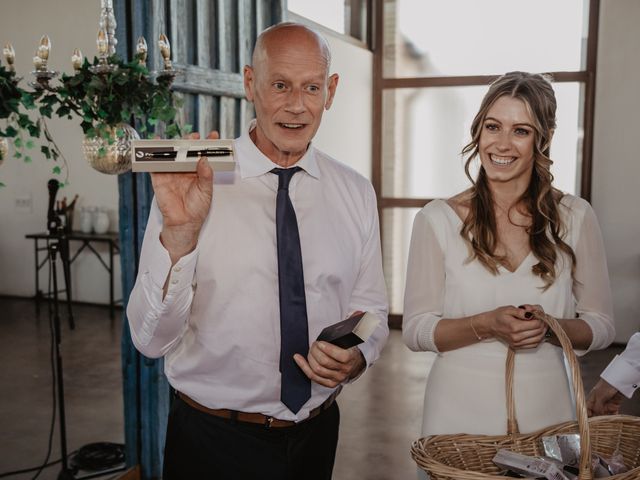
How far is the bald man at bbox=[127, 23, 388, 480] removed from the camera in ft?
5.59

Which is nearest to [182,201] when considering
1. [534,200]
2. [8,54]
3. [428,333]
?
[428,333]

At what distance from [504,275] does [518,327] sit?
0.85ft

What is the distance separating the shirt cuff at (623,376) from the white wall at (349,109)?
3775 millimetres

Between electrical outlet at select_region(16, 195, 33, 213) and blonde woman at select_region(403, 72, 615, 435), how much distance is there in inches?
62.1

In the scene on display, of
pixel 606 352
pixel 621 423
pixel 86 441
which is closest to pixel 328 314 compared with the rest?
pixel 621 423

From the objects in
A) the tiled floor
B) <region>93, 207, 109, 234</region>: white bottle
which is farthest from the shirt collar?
<region>93, 207, 109, 234</region>: white bottle

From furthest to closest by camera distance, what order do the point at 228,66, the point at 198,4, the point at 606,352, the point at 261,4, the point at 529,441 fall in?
the point at 606,352
the point at 261,4
the point at 228,66
the point at 198,4
the point at 529,441

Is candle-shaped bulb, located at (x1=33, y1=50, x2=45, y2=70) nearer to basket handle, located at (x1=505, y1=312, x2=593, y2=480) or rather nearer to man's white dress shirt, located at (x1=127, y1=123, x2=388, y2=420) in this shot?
man's white dress shirt, located at (x1=127, y1=123, x2=388, y2=420)

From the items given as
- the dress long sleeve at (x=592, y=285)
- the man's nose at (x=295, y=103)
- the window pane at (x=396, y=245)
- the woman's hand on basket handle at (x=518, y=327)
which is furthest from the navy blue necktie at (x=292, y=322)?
the window pane at (x=396, y=245)

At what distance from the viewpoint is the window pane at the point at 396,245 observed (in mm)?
6773

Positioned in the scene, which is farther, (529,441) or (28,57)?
(28,57)

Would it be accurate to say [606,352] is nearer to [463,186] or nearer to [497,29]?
[463,186]

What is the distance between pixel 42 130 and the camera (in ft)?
8.72

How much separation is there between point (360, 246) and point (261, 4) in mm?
2556
